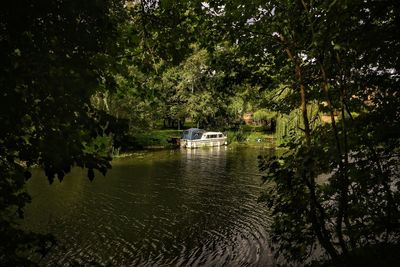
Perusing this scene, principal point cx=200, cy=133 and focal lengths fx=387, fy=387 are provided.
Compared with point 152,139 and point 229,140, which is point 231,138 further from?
point 152,139

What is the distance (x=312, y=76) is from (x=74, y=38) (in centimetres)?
460

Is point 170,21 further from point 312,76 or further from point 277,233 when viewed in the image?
point 277,233

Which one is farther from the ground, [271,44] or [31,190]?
[271,44]

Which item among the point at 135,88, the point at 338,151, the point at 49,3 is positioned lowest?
the point at 338,151

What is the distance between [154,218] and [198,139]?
98.9 feet

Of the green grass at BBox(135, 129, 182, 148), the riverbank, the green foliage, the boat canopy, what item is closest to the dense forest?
the green foliage

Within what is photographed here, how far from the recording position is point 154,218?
54.2ft

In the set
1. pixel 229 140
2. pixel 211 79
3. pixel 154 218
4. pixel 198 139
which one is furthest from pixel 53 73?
pixel 229 140

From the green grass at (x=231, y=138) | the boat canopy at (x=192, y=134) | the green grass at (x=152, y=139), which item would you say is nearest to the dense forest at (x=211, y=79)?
→ the green grass at (x=231, y=138)

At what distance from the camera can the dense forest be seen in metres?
3.19

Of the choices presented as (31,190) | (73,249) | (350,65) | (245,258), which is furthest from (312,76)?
(31,190)

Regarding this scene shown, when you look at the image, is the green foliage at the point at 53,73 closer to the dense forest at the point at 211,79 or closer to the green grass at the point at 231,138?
the dense forest at the point at 211,79

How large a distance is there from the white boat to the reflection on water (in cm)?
1809

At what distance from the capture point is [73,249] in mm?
12898
